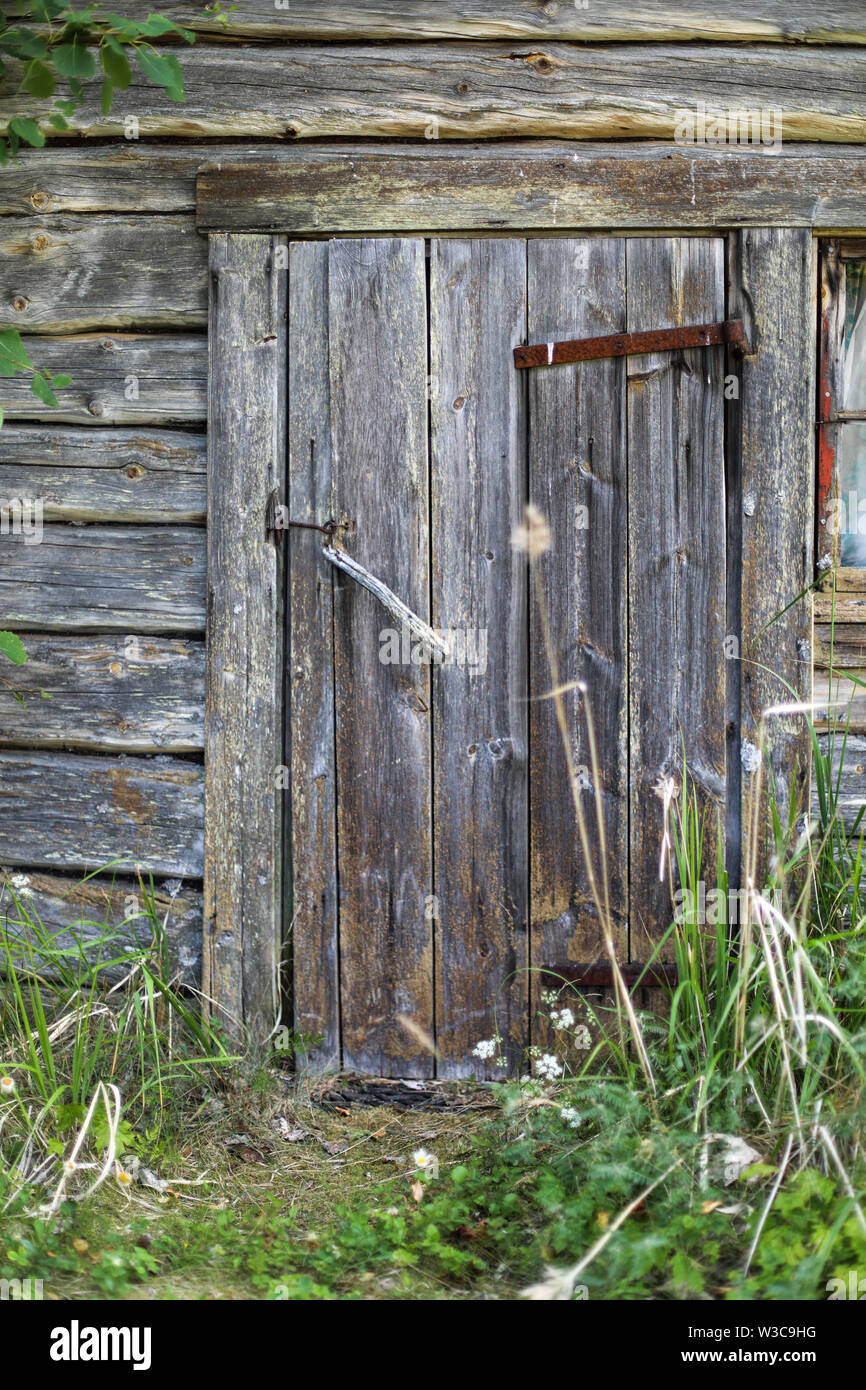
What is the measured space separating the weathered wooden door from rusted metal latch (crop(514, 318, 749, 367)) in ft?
0.12

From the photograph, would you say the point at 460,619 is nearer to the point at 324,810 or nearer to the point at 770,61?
the point at 324,810

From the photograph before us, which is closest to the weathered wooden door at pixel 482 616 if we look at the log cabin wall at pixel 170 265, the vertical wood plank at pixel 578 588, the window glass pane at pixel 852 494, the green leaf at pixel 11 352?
the vertical wood plank at pixel 578 588

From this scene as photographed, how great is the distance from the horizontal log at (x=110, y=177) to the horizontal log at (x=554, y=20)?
1.07ft

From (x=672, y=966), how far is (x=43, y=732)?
1.87m

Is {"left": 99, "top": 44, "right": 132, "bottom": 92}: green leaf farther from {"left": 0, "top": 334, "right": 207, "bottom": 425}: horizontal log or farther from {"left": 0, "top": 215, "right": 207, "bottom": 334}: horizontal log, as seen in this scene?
{"left": 0, "top": 334, "right": 207, "bottom": 425}: horizontal log

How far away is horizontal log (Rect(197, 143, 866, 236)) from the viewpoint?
95.4 inches

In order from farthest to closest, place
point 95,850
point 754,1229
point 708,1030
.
Answer: 1. point 95,850
2. point 708,1030
3. point 754,1229

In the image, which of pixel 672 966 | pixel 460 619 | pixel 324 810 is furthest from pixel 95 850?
pixel 672 966

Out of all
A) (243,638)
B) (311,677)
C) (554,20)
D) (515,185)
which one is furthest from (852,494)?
(243,638)

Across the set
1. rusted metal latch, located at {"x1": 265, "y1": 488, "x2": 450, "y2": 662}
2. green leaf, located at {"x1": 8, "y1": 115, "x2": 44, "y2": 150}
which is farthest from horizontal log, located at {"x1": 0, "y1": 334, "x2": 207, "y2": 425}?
green leaf, located at {"x1": 8, "y1": 115, "x2": 44, "y2": 150}

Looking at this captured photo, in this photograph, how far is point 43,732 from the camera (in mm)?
2658

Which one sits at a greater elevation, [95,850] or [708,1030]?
[95,850]

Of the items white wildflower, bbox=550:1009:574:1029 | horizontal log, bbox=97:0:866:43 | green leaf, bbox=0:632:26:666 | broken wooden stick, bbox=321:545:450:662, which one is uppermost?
horizontal log, bbox=97:0:866:43
